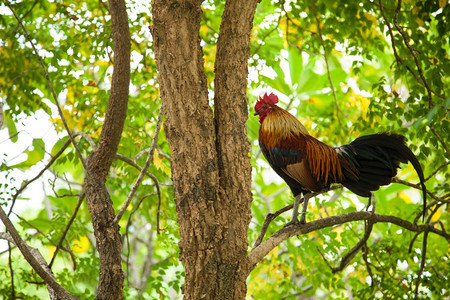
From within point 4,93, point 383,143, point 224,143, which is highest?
point 4,93

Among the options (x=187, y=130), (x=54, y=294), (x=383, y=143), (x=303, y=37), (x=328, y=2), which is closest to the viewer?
(x=187, y=130)

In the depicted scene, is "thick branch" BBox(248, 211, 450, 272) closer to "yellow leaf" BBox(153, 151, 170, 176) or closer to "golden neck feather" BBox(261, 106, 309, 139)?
"golden neck feather" BBox(261, 106, 309, 139)

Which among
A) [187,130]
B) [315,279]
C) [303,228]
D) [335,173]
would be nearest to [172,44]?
[187,130]

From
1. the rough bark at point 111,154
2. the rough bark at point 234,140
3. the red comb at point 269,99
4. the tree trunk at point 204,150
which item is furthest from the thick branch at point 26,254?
the red comb at point 269,99

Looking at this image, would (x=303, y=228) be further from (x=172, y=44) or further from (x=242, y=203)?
(x=172, y=44)

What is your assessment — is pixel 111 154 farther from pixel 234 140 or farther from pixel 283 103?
pixel 283 103

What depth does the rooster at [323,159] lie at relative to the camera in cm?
291

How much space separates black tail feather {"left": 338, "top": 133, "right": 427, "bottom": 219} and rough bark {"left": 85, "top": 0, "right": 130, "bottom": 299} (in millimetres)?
1422

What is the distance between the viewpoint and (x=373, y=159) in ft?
9.69

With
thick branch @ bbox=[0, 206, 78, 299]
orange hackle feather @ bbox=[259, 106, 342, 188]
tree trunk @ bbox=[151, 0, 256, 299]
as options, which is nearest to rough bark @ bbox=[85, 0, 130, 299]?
thick branch @ bbox=[0, 206, 78, 299]

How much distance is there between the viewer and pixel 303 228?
2.65 m

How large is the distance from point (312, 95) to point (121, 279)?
10.9 ft

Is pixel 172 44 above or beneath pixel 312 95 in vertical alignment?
beneath

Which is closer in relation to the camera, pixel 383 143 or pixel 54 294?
pixel 54 294
